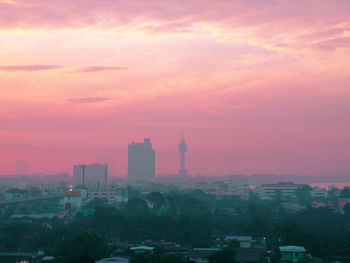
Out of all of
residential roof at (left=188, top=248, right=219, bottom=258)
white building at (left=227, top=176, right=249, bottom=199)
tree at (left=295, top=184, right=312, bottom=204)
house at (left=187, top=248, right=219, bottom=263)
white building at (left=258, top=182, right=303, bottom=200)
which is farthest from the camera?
white building at (left=227, top=176, right=249, bottom=199)

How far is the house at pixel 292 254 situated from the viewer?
2920cm

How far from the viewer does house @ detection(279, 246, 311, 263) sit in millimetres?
29203

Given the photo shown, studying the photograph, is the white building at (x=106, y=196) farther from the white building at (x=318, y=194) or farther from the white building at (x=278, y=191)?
the white building at (x=318, y=194)

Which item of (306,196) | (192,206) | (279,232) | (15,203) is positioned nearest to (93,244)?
(279,232)

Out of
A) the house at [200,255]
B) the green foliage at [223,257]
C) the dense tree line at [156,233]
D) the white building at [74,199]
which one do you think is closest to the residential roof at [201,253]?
the house at [200,255]

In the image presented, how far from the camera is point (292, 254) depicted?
2953 cm

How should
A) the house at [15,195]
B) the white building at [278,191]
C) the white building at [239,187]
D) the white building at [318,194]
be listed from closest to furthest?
the house at [15,195], the white building at [318,194], the white building at [278,191], the white building at [239,187]

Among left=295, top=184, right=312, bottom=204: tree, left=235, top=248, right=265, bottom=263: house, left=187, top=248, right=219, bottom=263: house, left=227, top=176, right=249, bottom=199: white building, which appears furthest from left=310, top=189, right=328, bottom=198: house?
left=187, top=248, right=219, bottom=263: house

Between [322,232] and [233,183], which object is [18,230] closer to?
[322,232]

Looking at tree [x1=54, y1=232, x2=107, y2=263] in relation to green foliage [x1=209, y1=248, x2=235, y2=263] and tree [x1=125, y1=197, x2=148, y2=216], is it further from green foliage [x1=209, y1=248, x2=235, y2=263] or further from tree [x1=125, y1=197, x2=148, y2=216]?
tree [x1=125, y1=197, x2=148, y2=216]

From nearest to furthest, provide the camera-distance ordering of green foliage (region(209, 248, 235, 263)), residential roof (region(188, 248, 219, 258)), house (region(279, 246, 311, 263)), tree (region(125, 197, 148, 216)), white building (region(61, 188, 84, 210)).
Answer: green foliage (region(209, 248, 235, 263)) < residential roof (region(188, 248, 219, 258)) < house (region(279, 246, 311, 263)) < tree (region(125, 197, 148, 216)) < white building (region(61, 188, 84, 210))

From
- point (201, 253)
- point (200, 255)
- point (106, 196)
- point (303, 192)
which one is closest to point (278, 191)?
point (303, 192)

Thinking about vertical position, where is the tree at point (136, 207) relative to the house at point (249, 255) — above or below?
above

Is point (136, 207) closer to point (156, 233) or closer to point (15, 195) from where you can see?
point (156, 233)
